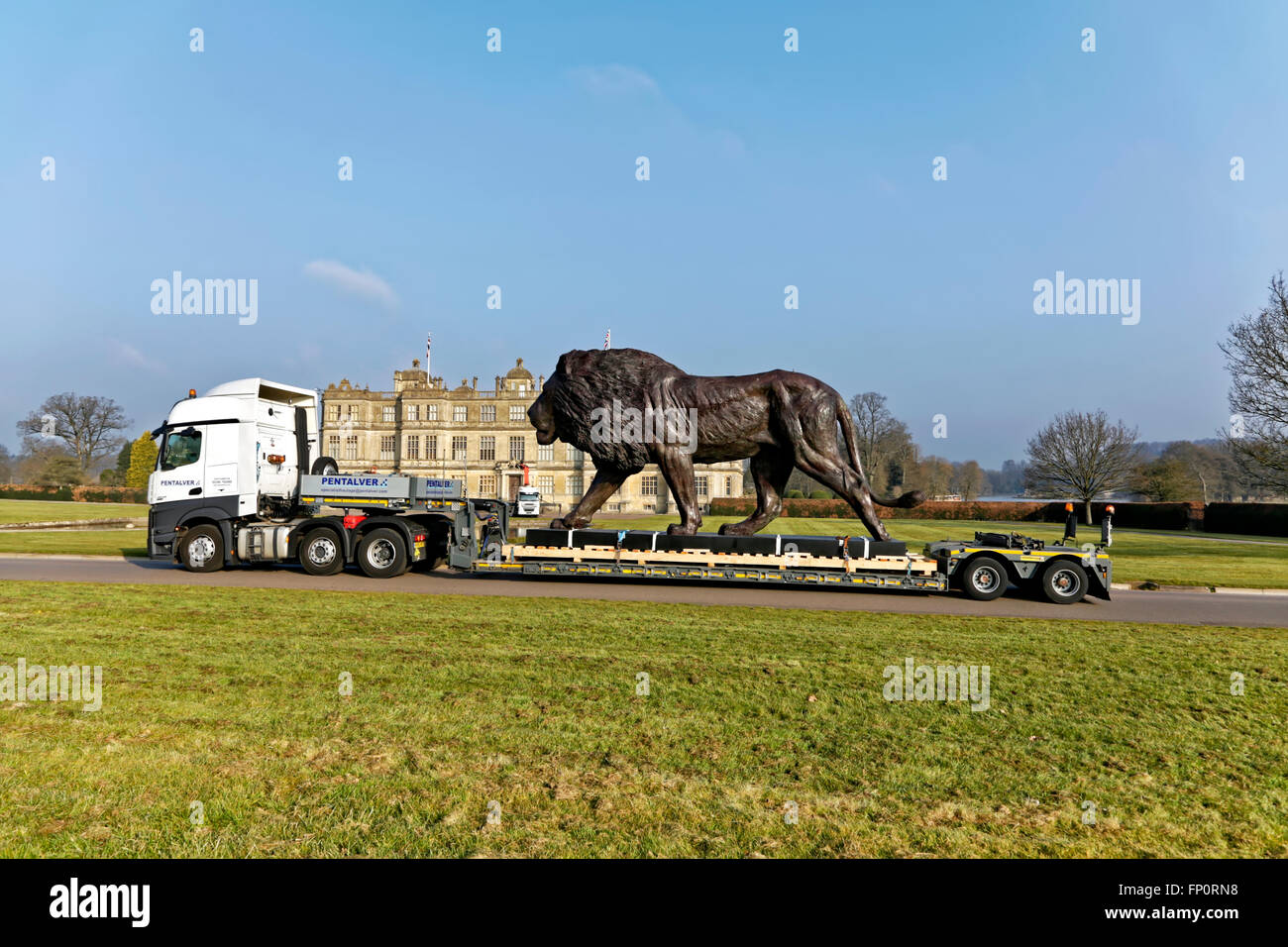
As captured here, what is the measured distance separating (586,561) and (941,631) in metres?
6.51

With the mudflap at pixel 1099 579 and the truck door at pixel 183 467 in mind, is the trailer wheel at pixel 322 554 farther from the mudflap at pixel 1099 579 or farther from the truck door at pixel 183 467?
the mudflap at pixel 1099 579

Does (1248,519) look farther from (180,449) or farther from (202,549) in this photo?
(180,449)

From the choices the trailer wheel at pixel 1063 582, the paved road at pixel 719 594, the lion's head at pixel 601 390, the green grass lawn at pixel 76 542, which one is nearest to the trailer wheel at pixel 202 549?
the paved road at pixel 719 594

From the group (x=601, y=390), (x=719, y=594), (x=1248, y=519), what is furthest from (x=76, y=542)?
(x=1248, y=519)

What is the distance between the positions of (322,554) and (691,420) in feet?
26.6

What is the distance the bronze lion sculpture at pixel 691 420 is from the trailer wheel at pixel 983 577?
1.56 m

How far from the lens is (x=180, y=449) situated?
15.4 metres

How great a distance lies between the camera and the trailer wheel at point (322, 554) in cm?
1494

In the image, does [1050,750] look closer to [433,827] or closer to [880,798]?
[880,798]

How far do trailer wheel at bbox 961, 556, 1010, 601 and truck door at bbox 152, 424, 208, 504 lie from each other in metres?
15.5

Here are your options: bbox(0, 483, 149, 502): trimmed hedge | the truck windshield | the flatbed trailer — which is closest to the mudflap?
the flatbed trailer

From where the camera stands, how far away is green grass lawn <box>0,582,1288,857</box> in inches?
136

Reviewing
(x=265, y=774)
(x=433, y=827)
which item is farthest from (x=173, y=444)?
(x=433, y=827)

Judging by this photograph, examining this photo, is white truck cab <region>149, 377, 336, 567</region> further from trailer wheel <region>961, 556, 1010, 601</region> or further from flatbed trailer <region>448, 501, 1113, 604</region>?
trailer wheel <region>961, 556, 1010, 601</region>
